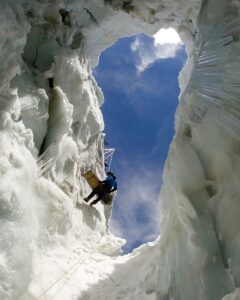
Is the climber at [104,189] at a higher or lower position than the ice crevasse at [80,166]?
lower

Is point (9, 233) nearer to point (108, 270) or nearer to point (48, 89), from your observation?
point (108, 270)

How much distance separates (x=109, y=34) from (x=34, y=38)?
9.33ft

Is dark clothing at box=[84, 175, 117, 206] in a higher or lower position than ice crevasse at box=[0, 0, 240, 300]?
lower

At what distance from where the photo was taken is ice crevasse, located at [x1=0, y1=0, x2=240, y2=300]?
5090 mm

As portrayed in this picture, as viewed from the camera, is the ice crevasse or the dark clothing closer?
the ice crevasse

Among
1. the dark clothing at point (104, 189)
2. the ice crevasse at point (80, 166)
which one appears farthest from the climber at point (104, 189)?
the ice crevasse at point (80, 166)

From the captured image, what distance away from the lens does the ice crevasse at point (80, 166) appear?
16.7ft

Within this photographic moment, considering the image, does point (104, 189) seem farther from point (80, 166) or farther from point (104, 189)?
point (80, 166)

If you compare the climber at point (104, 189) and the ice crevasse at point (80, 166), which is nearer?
the ice crevasse at point (80, 166)

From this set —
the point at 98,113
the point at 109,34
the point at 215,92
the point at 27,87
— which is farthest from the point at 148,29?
the point at 215,92

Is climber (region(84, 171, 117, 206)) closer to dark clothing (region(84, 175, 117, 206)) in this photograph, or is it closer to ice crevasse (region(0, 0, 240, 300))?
dark clothing (region(84, 175, 117, 206))

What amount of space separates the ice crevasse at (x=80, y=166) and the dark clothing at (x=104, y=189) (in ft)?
1.21

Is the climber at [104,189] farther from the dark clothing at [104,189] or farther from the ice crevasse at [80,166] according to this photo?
the ice crevasse at [80,166]

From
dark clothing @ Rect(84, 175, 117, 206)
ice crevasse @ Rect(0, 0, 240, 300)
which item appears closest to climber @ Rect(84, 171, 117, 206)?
dark clothing @ Rect(84, 175, 117, 206)
